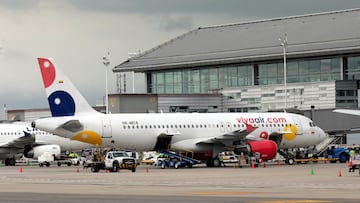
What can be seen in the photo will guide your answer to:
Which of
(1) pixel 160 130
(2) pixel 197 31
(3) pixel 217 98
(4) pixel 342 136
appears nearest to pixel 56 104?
(1) pixel 160 130

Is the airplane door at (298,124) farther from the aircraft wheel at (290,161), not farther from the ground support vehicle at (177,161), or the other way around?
the ground support vehicle at (177,161)

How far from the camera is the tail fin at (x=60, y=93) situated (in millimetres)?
73062

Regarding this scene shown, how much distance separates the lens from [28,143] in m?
95.2

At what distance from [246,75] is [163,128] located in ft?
174

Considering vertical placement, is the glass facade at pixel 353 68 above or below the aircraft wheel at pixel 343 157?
above

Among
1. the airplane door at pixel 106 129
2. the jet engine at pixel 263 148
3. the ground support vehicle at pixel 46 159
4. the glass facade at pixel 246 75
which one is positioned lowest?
the ground support vehicle at pixel 46 159

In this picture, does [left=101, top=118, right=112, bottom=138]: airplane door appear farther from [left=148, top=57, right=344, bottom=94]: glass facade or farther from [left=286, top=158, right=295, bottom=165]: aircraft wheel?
[left=148, top=57, right=344, bottom=94]: glass facade

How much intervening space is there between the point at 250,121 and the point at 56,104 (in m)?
16.6

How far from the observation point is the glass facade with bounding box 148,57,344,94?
11981 cm

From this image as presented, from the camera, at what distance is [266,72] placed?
126 metres

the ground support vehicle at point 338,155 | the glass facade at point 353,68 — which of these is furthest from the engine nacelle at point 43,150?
the glass facade at point 353,68

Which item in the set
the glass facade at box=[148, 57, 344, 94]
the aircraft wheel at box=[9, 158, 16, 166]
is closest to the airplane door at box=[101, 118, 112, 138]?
the aircraft wheel at box=[9, 158, 16, 166]

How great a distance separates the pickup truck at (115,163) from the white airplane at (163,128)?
3.96m

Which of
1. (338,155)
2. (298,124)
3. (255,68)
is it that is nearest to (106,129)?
(298,124)
